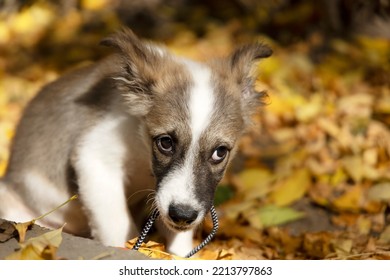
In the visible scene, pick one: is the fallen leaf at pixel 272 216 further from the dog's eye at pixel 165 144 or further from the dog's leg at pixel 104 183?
the dog's eye at pixel 165 144

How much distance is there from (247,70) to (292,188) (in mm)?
1667

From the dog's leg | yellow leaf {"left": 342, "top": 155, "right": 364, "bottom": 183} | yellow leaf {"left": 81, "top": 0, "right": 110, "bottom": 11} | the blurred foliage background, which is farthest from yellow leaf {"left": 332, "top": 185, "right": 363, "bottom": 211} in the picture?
yellow leaf {"left": 81, "top": 0, "right": 110, "bottom": 11}

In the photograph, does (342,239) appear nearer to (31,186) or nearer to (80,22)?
(31,186)

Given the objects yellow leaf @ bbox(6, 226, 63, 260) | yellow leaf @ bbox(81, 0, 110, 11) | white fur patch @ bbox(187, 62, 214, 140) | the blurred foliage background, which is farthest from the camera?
yellow leaf @ bbox(81, 0, 110, 11)

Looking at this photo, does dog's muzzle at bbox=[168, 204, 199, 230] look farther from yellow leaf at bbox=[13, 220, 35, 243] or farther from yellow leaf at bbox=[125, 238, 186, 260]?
yellow leaf at bbox=[13, 220, 35, 243]

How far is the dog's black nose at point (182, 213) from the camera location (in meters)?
3.71

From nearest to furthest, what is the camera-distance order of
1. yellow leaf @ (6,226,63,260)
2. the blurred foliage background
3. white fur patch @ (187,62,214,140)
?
yellow leaf @ (6,226,63,260), white fur patch @ (187,62,214,140), the blurred foliage background

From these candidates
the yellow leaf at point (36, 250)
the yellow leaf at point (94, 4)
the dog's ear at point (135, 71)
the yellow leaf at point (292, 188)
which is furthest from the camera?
the yellow leaf at point (94, 4)

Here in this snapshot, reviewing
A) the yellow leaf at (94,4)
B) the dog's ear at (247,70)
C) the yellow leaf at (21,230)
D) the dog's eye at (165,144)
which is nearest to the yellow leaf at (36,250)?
the yellow leaf at (21,230)

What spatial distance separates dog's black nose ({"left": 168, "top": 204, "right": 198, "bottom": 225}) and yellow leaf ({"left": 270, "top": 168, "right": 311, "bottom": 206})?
6.35 feet

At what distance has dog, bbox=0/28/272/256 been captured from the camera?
12.6 ft
